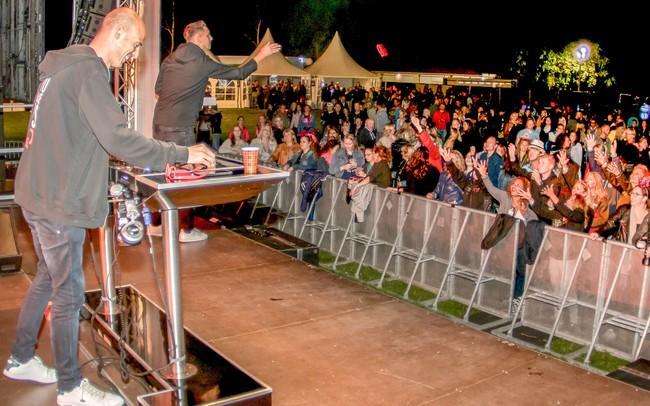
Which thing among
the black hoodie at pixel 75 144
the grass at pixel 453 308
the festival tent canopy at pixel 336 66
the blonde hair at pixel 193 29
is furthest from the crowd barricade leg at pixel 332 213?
the festival tent canopy at pixel 336 66

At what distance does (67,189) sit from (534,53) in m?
42.8

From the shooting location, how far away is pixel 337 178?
988cm

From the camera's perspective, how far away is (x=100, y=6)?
26.6 ft

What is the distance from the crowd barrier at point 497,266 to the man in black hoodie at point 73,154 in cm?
448

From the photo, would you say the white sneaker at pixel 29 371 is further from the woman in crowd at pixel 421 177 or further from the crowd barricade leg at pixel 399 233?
the woman in crowd at pixel 421 177

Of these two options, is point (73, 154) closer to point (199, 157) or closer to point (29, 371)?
point (199, 157)

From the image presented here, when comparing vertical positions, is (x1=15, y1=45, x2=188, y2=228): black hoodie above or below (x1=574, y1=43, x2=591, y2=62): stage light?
below

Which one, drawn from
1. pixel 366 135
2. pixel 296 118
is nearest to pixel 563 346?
pixel 366 135

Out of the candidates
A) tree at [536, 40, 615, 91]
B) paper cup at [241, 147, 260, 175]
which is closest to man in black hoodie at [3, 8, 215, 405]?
paper cup at [241, 147, 260, 175]

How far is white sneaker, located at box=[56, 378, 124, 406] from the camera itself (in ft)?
11.8

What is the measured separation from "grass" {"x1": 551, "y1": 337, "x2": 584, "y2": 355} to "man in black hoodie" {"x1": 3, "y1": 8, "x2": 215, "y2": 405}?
5009mm

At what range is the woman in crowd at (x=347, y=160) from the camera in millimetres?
10617

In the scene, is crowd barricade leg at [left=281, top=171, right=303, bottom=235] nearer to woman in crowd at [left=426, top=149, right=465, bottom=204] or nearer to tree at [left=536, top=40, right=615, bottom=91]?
woman in crowd at [left=426, top=149, right=465, bottom=204]

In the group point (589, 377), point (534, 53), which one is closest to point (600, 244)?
point (589, 377)
